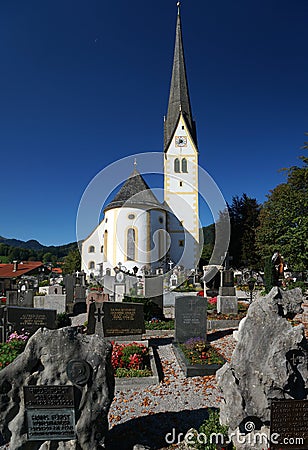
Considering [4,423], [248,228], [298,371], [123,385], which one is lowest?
[123,385]

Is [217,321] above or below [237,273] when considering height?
below

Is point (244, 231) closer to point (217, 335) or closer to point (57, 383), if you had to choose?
point (217, 335)

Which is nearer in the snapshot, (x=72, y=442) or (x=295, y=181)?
(x=72, y=442)

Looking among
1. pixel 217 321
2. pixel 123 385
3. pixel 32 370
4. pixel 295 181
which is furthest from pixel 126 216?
pixel 32 370

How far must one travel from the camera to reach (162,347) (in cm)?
976

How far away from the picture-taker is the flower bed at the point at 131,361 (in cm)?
711

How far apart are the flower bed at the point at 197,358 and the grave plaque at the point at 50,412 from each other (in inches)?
161

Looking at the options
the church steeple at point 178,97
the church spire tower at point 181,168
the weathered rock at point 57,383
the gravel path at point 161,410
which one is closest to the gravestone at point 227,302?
the gravel path at point 161,410

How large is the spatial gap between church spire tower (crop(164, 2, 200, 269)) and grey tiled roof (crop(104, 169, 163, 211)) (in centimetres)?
308

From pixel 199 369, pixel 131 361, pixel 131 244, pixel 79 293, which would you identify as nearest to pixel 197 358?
pixel 199 369

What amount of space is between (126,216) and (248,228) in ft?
42.5

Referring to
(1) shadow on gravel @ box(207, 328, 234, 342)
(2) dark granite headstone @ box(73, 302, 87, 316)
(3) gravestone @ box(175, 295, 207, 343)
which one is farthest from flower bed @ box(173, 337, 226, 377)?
(2) dark granite headstone @ box(73, 302, 87, 316)

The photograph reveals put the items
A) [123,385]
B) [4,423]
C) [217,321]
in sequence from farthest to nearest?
[217,321] < [123,385] < [4,423]

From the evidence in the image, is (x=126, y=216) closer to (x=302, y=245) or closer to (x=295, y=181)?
(x=295, y=181)
